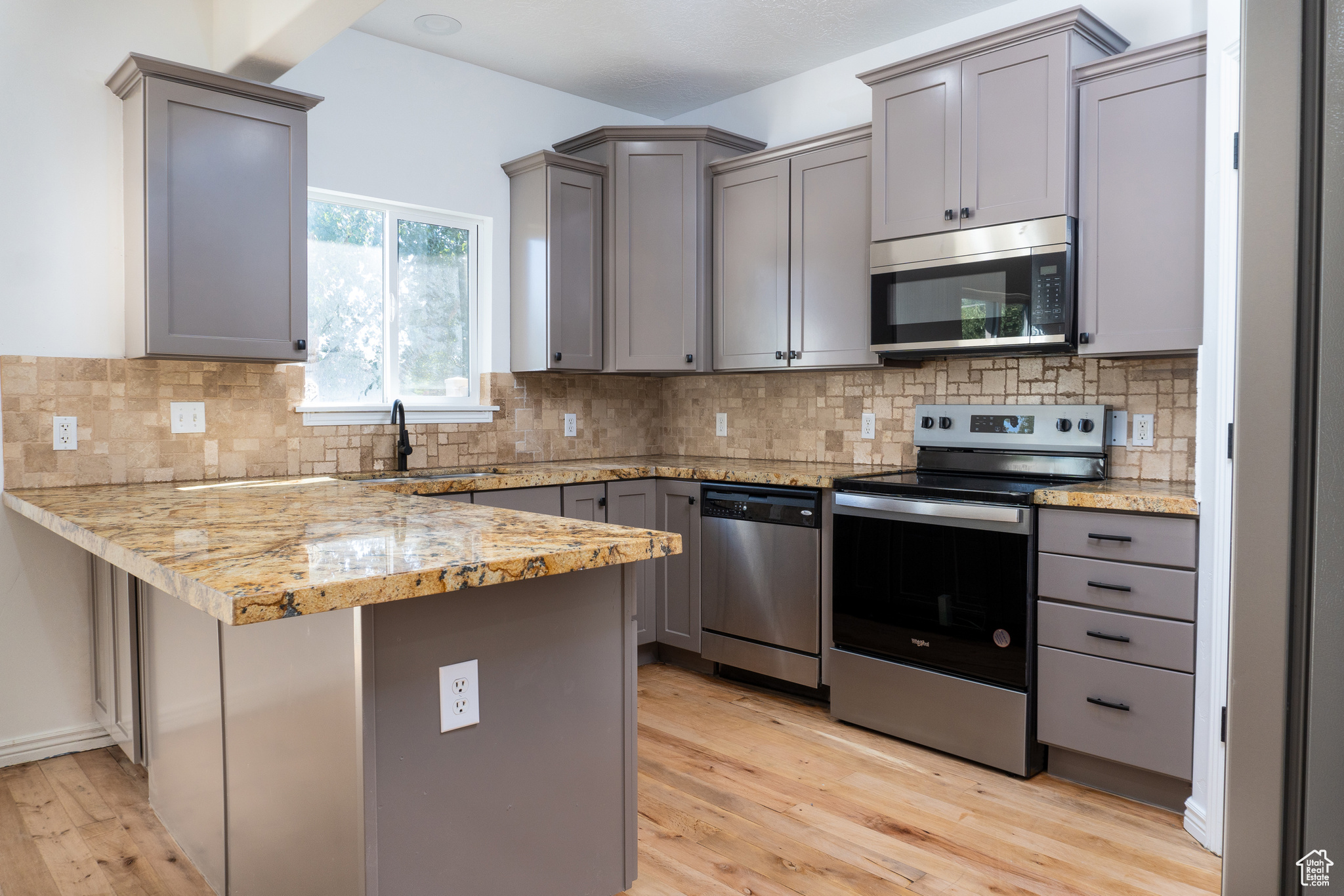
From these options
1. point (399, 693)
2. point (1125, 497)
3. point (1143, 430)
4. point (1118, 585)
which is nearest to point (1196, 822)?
point (1118, 585)

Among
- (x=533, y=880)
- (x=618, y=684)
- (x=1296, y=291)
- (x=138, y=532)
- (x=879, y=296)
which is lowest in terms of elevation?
(x=533, y=880)

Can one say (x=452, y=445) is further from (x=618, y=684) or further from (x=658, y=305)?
(x=618, y=684)

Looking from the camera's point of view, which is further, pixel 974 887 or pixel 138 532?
pixel 974 887

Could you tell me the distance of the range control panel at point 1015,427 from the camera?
9.62ft

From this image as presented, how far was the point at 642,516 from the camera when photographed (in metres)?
3.75

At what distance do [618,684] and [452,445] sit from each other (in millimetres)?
2376

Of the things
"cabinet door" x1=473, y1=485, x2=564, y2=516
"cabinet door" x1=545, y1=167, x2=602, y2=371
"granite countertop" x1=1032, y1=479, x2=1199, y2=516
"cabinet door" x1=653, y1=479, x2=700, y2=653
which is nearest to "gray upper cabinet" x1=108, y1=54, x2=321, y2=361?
"cabinet door" x1=473, y1=485, x2=564, y2=516

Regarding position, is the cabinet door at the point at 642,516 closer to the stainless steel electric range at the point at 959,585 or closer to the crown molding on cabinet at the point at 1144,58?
the stainless steel electric range at the point at 959,585

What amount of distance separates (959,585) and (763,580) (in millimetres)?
874

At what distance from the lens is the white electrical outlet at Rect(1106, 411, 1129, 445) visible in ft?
9.50

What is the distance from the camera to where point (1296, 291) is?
1.62 ft

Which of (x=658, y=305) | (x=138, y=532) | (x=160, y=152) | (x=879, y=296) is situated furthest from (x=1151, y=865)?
(x=160, y=152)

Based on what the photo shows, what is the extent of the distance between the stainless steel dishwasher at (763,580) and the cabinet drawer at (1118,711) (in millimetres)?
884

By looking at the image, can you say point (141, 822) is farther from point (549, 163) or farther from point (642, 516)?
point (549, 163)
